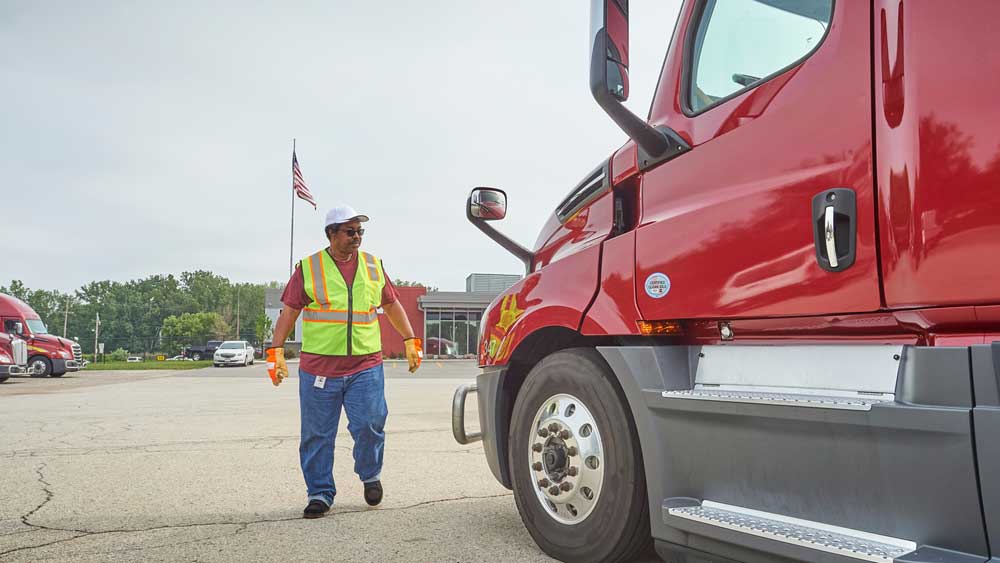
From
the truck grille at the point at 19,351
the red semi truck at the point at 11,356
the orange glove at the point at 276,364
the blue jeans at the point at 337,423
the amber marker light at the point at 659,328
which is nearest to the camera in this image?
the amber marker light at the point at 659,328

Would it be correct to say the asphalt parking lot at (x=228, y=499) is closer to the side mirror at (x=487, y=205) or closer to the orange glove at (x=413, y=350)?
the orange glove at (x=413, y=350)

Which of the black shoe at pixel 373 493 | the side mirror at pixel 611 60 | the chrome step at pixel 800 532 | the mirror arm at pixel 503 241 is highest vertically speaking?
the side mirror at pixel 611 60

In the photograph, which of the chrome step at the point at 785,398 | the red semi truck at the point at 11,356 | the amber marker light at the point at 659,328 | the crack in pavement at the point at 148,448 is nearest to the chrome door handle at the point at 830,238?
the chrome step at the point at 785,398

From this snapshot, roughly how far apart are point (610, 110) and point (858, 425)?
1.26m

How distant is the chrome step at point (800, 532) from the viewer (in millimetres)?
1814

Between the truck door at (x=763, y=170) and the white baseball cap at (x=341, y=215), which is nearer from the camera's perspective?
the truck door at (x=763, y=170)

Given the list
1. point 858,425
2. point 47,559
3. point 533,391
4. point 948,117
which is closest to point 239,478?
point 47,559

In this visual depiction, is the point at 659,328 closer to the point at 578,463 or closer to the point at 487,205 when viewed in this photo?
the point at 578,463

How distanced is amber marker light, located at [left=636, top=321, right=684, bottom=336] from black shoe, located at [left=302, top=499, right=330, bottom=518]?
94.4 inches

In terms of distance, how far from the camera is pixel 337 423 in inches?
175

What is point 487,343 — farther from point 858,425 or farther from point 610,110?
point 858,425

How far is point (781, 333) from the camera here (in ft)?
7.43

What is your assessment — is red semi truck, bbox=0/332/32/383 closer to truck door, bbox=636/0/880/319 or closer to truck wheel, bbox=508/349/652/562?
truck wheel, bbox=508/349/652/562

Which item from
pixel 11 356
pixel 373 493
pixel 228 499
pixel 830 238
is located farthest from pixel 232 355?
pixel 830 238
